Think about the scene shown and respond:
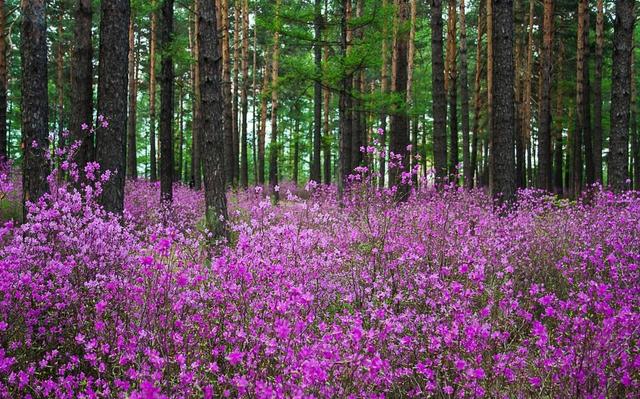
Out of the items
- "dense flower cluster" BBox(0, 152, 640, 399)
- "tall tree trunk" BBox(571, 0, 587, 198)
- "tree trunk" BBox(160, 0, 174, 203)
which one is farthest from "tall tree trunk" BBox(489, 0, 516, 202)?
"tall tree trunk" BBox(571, 0, 587, 198)

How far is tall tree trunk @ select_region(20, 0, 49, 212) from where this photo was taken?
21.2ft

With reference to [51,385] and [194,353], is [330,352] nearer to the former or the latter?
[194,353]

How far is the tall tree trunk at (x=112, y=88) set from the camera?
22.3 feet

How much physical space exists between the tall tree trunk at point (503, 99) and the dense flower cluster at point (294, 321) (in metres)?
3.83

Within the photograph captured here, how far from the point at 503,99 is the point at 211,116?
17.7ft

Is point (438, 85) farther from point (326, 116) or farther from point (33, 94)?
point (326, 116)

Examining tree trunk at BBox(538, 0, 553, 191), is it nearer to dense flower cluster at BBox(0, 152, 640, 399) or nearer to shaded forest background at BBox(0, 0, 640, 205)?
shaded forest background at BBox(0, 0, 640, 205)

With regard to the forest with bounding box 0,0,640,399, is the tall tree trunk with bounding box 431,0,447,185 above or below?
above

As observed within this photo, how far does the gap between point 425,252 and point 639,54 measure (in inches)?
1233

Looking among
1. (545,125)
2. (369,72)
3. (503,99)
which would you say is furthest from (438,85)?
(369,72)

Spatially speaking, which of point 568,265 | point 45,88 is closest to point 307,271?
point 568,265

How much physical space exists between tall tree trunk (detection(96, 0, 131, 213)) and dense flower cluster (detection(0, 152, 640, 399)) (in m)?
3.11

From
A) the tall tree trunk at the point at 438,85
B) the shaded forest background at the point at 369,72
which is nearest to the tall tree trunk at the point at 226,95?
the shaded forest background at the point at 369,72

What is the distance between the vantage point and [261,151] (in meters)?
23.2
